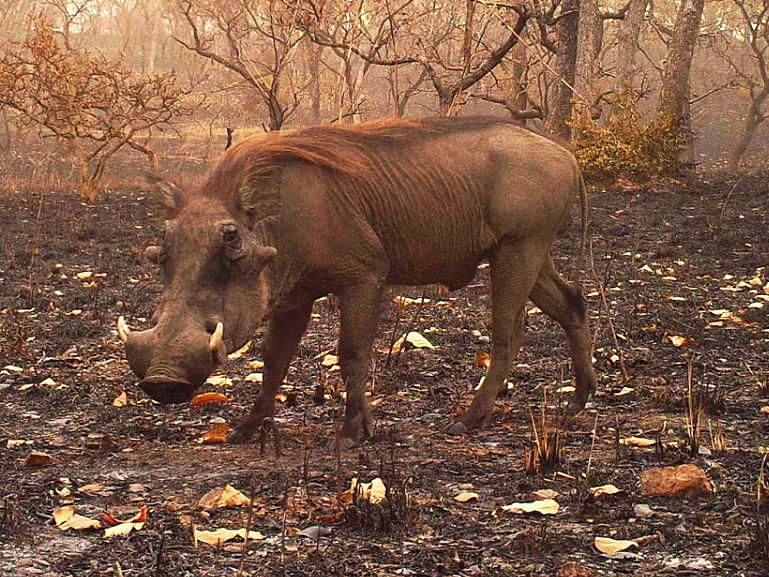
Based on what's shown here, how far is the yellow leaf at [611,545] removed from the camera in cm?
283

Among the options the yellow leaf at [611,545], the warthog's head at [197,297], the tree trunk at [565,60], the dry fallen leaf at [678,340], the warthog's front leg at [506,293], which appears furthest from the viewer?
the tree trunk at [565,60]

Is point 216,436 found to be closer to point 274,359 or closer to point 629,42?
point 274,359

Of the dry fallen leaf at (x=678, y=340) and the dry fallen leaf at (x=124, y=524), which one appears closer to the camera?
the dry fallen leaf at (x=124, y=524)

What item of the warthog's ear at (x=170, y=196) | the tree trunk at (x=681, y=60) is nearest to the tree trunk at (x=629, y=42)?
the tree trunk at (x=681, y=60)

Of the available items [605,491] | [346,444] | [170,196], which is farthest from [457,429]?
[170,196]

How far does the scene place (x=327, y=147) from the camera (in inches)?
163

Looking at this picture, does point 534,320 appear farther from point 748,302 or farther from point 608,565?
point 608,565

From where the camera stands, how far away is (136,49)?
153ft

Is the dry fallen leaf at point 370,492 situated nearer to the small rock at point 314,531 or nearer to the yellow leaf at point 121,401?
the small rock at point 314,531

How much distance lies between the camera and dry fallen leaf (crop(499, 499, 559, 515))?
3154 mm

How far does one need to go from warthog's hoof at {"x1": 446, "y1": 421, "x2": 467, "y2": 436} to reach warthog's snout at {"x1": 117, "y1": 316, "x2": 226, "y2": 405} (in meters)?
1.19

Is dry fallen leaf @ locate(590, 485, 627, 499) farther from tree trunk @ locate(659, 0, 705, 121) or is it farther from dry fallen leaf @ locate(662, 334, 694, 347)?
tree trunk @ locate(659, 0, 705, 121)

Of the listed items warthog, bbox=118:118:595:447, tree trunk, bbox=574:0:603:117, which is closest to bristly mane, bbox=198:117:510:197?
warthog, bbox=118:118:595:447

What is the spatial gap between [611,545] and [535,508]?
36cm
